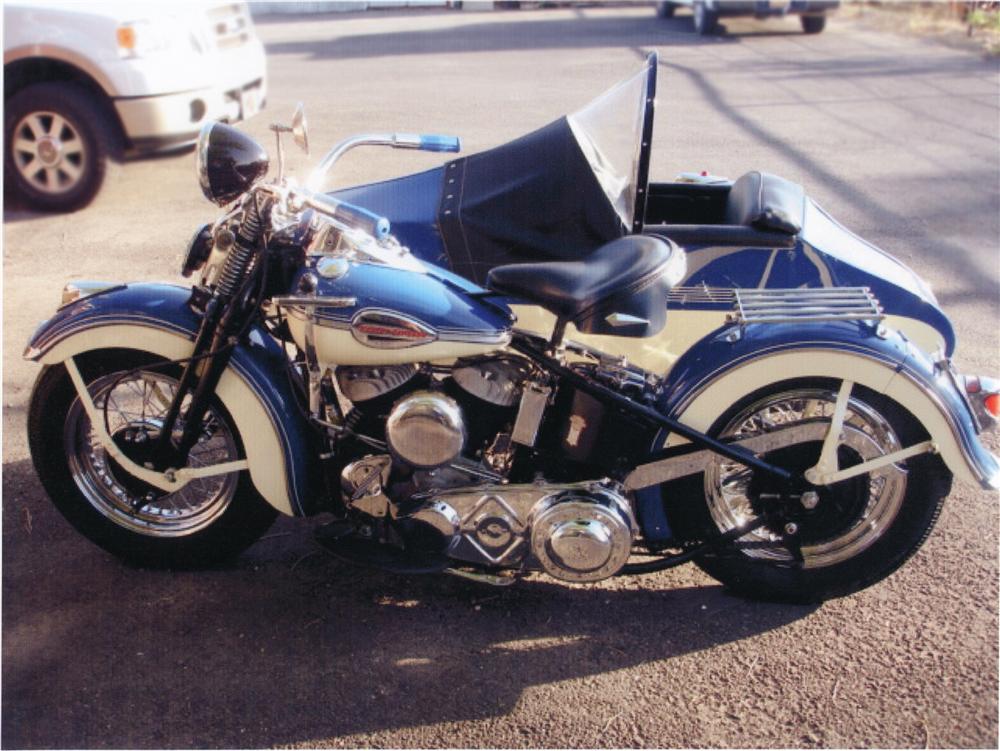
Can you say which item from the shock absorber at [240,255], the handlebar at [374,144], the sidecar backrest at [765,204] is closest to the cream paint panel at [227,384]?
the shock absorber at [240,255]

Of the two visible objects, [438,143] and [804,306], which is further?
[438,143]

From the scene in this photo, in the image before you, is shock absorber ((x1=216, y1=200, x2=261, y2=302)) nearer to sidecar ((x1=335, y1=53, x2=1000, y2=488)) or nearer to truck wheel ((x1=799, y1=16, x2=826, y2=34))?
sidecar ((x1=335, y1=53, x2=1000, y2=488))

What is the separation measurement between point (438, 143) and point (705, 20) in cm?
1071

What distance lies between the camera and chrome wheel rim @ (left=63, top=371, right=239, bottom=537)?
3.11 m

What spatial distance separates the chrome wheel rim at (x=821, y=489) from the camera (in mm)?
2842

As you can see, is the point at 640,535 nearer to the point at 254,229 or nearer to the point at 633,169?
the point at 633,169

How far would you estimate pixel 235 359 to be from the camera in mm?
2891

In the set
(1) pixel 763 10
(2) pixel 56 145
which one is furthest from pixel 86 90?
(1) pixel 763 10

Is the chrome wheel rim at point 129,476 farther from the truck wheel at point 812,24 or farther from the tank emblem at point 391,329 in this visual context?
the truck wheel at point 812,24

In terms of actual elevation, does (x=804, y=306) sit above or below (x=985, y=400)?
above

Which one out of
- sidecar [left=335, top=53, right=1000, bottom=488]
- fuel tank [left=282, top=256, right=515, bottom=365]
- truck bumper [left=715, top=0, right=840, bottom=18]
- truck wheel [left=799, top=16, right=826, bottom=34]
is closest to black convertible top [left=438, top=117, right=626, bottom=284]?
sidecar [left=335, top=53, right=1000, bottom=488]

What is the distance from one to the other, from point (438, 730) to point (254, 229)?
1428 millimetres

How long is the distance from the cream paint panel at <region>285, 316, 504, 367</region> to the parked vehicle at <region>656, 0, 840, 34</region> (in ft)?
35.6

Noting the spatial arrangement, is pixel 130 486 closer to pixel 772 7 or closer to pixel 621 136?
pixel 621 136
